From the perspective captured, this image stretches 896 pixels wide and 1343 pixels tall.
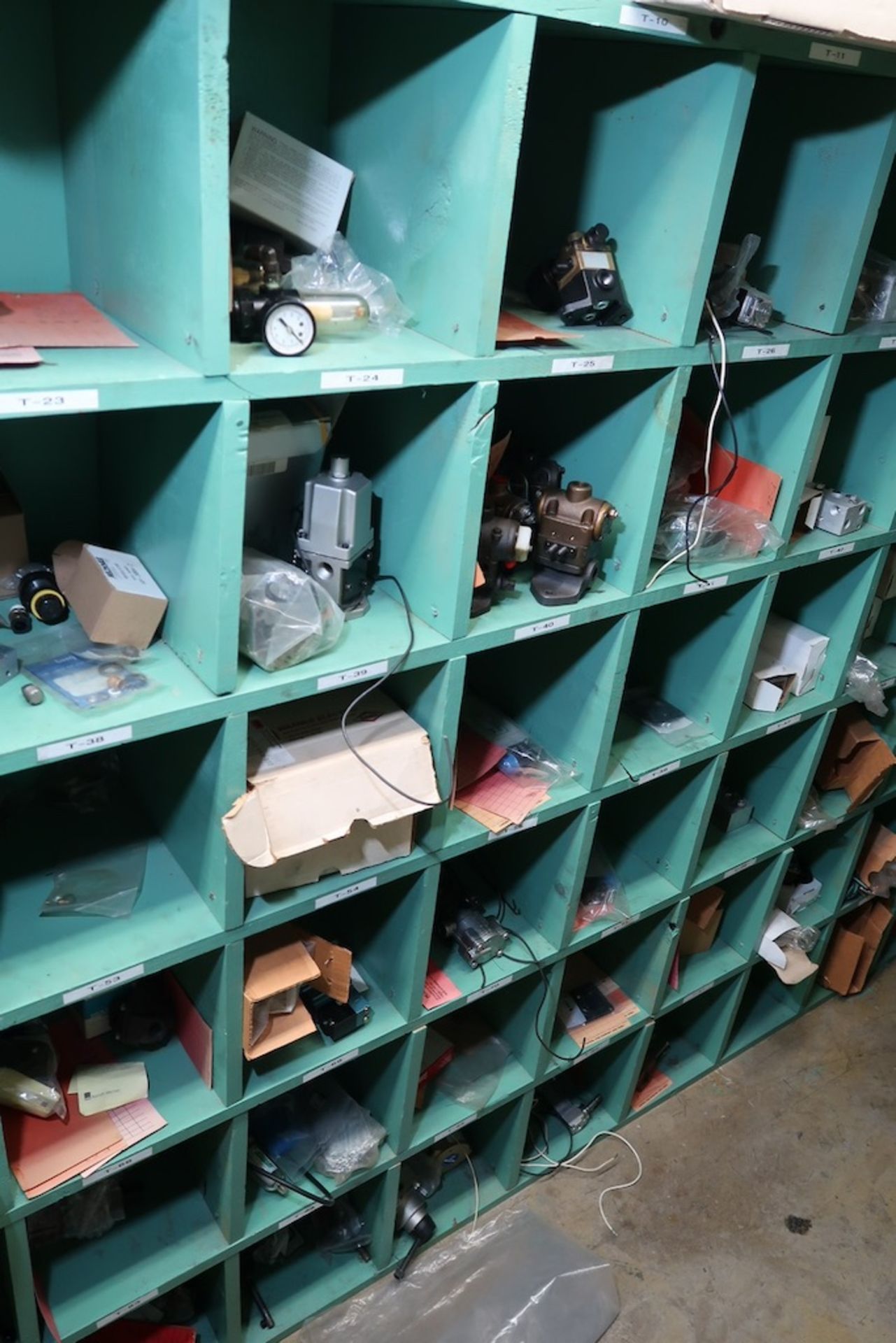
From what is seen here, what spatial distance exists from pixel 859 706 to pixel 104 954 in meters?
1.95

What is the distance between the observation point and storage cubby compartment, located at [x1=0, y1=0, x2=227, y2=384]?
41.1 inches

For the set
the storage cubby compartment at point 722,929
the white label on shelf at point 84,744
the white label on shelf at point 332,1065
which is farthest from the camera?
the storage cubby compartment at point 722,929

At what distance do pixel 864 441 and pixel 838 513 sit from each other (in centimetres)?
22

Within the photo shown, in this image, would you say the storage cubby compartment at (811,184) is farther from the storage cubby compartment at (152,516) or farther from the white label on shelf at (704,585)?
the storage cubby compartment at (152,516)

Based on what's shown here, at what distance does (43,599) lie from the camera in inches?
55.2

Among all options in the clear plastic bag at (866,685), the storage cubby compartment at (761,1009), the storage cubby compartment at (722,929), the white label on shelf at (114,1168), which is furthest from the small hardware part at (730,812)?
the white label on shelf at (114,1168)

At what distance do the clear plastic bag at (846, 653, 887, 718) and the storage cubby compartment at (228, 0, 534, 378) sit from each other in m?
1.40

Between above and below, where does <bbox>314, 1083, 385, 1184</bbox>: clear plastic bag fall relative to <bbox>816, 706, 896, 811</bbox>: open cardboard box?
below

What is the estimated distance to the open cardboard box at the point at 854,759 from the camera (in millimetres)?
2551

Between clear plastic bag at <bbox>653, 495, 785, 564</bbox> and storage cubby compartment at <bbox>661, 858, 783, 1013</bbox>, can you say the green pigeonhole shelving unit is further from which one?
storage cubby compartment at <bbox>661, 858, 783, 1013</bbox>

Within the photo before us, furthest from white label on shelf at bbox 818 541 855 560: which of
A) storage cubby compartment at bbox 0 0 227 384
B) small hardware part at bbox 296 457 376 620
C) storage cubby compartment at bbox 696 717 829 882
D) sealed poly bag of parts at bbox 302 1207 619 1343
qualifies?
sealed poly bag of parts at bbox 302 1207 619 1343

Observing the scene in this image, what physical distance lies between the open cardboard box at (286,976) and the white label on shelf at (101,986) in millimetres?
214

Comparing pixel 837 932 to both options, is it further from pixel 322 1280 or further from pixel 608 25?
pixel 608 25

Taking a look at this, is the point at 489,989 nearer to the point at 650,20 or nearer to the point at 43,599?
the point at 43,599
